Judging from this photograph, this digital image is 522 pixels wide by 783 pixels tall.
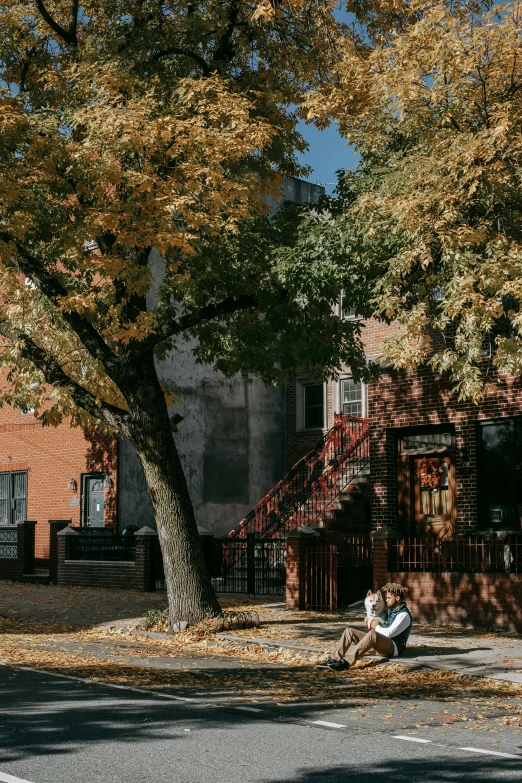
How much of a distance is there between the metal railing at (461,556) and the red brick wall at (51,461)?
38.3 feet

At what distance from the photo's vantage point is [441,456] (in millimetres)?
20078

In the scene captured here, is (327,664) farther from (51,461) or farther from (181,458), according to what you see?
(51,461)

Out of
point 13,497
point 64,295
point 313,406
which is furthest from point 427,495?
point 13,497

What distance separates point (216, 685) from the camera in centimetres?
1112

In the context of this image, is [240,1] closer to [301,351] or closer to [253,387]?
[301,351]

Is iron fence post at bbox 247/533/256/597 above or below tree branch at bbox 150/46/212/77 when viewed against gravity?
below

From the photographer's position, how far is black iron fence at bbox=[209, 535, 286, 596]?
20938 millimetres

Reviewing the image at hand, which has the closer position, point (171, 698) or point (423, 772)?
Answer: point (423, 772)

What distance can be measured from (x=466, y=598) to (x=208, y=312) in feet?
20.6

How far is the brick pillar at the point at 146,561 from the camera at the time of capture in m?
22.8

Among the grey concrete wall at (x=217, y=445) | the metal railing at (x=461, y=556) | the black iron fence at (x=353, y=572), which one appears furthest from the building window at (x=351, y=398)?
the metal railing at (x=461, y=556)

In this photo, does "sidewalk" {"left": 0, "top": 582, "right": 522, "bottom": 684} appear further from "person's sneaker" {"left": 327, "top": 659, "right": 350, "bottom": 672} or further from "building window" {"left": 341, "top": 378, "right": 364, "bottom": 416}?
"building window" {"left": 341, "top": 378, "right": 364, "bottom": 416}

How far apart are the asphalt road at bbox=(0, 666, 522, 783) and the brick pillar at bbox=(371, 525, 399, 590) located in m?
8.27

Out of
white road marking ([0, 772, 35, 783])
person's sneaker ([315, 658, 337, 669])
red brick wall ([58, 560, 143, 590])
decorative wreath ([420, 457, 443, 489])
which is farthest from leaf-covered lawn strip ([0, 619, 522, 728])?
red brick wall ([58, 560, 143, 590])
